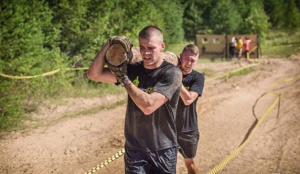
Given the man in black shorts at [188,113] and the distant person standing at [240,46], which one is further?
the distant person standing at [240,46]

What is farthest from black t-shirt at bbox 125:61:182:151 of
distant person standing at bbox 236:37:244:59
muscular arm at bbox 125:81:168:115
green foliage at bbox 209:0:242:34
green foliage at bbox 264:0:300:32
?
green foliage at bbox 264:0:300:32

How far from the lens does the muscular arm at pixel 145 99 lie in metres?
2.57

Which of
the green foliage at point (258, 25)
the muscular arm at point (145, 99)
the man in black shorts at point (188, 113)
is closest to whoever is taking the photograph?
the muscular arm at point (145, 99)

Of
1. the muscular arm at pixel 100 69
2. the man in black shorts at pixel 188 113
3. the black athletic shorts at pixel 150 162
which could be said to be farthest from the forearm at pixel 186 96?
the muscular arm at pixel 100 69

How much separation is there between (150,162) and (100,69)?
107cm

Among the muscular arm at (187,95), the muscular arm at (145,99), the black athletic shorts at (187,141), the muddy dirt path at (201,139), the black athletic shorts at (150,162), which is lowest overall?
the muddy dirt path at (201,139)

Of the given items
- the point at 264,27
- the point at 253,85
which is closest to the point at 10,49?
the point at 253,85

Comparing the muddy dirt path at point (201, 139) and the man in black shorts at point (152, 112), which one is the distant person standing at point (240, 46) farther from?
the man in black shorts at point (152, 112)

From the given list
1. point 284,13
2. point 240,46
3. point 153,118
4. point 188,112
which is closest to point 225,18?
point 284,13

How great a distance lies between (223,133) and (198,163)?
2.38m

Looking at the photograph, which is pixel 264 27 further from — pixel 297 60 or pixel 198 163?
pixel 198 163

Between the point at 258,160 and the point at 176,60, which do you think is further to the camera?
the point at 258,160

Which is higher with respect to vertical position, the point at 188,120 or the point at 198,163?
the point at 188,120

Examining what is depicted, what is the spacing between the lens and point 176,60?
4082 millimetres
